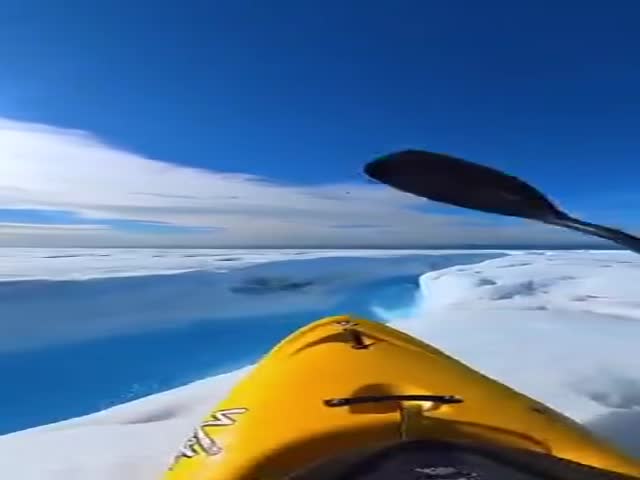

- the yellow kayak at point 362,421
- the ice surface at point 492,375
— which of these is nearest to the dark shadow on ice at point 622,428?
the ice surface at point 492,375

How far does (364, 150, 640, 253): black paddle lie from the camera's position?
5.03 feet

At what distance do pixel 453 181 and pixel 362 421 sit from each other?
1.01 metres

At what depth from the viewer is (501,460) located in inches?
23.8

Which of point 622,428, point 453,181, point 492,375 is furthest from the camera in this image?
point 492,375

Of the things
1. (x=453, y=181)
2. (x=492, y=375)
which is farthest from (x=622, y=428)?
(x=453, y=181)

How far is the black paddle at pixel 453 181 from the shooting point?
1533mm

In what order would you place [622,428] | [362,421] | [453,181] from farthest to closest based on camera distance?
[453,181] → [622,428] → [362,421]

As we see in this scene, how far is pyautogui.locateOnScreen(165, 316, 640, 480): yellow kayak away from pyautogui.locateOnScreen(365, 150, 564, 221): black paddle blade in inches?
26.9

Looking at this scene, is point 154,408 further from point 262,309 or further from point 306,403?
point 262,309

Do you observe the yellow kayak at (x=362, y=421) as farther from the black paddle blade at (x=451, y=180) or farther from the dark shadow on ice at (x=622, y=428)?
the black paddle blade at (x=451, y=180)

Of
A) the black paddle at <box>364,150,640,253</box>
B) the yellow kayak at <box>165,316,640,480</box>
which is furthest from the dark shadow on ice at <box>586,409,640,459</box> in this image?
the black paddle at <box>364,150,640,253</box>

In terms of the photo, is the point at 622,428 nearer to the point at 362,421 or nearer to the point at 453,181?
the point at 453,181

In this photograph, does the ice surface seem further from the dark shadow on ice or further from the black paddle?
the black paddle

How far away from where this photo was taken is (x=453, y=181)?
157cm
